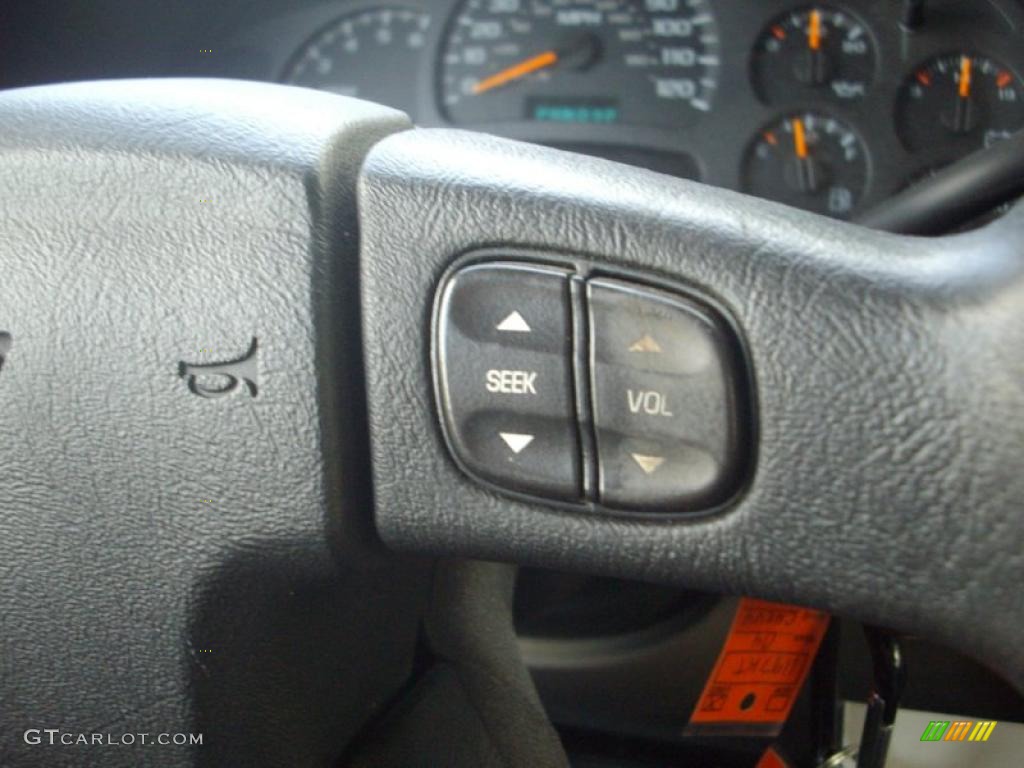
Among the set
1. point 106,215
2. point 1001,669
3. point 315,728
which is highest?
point 106,215

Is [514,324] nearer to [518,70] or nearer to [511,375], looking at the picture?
[511,375]

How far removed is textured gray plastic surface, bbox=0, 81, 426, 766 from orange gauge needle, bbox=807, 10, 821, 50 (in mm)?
916

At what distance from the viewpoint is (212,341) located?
480 mm

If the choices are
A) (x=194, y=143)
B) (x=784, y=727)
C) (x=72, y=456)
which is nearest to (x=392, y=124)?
(x=194, y=143)

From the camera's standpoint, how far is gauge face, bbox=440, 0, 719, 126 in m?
1.41

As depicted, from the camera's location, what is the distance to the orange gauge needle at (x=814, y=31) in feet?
4.41

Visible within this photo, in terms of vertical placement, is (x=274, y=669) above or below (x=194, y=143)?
below

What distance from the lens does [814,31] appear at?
4.42 feet

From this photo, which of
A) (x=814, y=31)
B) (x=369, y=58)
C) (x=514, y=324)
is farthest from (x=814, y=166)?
(x=514, y=324)

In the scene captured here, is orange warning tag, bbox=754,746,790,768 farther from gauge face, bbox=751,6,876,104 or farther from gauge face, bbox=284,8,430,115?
gauge face, bbox=284,8,430,115

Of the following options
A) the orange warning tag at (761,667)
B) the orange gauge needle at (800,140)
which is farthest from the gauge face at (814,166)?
the orange warning tag at (761,667)

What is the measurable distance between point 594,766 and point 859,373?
604 mm

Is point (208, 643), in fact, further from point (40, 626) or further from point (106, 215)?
point (106, 215)

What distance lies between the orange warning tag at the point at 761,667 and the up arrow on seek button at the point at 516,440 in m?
0.32
